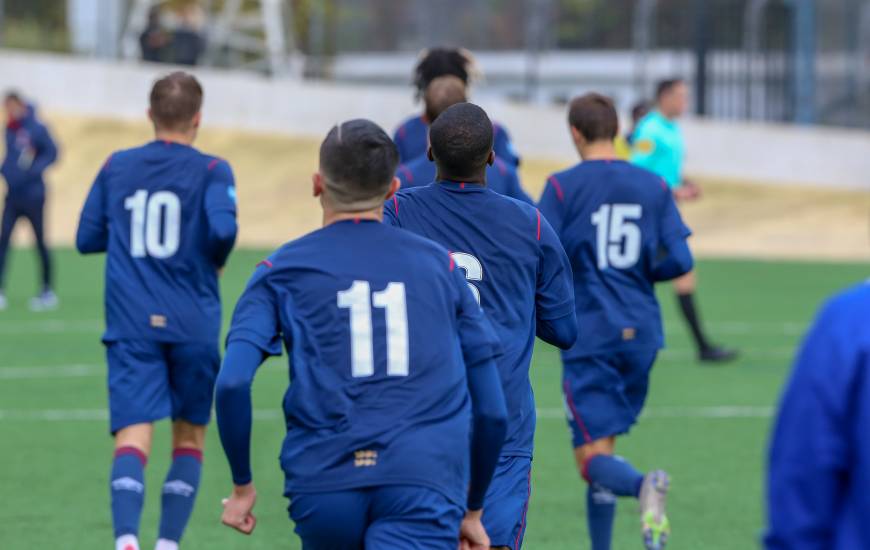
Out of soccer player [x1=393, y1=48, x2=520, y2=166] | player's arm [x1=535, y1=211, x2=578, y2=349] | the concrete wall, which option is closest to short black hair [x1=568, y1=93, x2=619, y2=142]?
soccer player [x1=393, y1=48, x2=520, y2=166]

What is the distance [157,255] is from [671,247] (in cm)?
212

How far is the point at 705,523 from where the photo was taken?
760 centimetres

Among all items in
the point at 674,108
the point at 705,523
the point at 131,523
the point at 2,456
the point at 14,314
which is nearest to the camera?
the point at 131,523

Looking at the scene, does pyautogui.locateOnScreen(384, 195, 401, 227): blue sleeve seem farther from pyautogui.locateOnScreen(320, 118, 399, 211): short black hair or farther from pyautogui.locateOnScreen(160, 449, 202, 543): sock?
pyautogui.locateOnScreen(160, 449, 202, 543): sock

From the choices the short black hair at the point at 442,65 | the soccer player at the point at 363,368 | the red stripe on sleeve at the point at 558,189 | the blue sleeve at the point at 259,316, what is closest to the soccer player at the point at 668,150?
the short black hair at the point at 442,65

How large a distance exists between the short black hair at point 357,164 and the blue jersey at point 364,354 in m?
0.07

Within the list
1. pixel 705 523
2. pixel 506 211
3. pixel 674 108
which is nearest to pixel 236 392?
pixel 506 211

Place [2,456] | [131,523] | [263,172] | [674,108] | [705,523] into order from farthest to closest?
1. [263,172]
2. [674,108]
3. [2,456]
4. [705,523]
5. [131,523]

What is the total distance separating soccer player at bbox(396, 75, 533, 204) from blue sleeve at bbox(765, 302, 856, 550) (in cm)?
358

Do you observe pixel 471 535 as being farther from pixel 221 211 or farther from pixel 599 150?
pixel 599 150

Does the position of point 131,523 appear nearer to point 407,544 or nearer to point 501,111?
point 407,544

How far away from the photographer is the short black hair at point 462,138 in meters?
4.73

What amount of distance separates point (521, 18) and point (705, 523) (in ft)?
67.9

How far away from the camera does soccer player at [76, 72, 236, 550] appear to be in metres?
6.30
